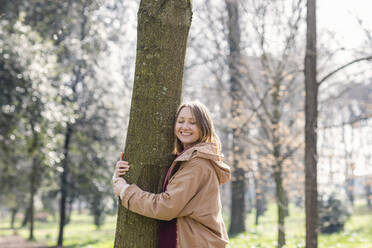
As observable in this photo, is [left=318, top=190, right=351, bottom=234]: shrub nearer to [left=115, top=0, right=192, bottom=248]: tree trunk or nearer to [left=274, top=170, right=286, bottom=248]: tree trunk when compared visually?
[left=274, top=170, right=286, bottom=248]: tree trunk

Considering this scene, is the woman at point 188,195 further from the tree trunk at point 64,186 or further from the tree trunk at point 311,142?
the tree trunk at point 64,186

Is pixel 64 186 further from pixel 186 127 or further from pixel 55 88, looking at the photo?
pixel 186 127

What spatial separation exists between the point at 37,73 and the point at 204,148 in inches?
244

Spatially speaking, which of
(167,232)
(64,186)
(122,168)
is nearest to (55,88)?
(64,186)

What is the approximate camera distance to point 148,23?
3.00 metres

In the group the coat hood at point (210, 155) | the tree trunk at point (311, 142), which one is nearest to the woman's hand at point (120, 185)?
the coat hood at point (210, 155)

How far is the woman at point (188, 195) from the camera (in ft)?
8.84

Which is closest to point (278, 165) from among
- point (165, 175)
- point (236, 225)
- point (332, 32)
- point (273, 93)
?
point (273, 93)

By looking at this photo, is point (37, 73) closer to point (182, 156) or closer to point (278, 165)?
point (278, 165)

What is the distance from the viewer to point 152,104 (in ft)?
9.57

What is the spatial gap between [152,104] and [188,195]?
76cm

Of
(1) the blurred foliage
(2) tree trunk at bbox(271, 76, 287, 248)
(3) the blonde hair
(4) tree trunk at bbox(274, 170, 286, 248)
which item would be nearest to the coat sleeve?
(3) the blonde hair

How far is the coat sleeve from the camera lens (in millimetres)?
2668

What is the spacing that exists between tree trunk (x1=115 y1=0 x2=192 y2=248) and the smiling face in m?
0.08
